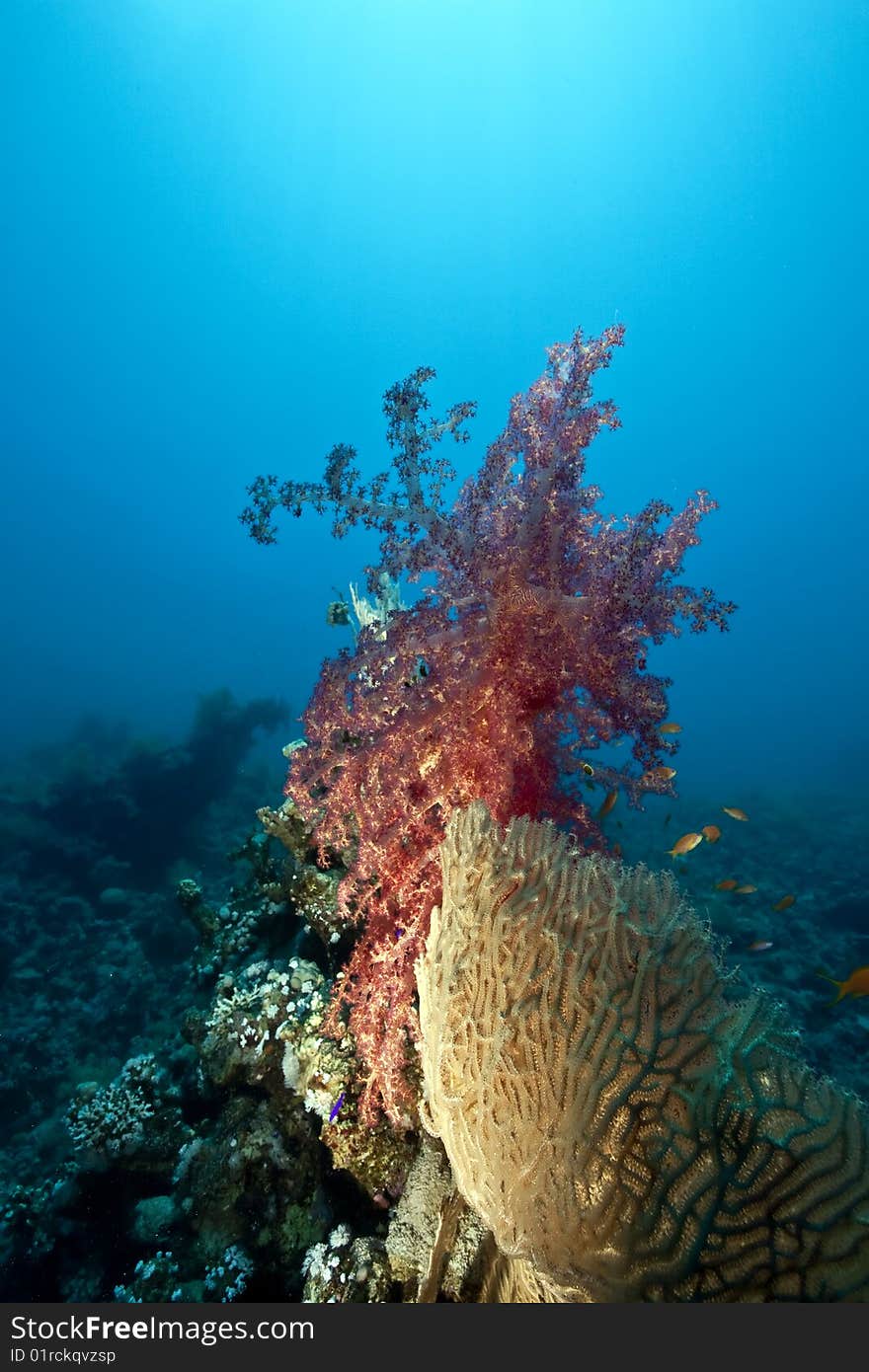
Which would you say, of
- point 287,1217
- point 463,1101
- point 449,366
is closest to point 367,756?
point 463,1101

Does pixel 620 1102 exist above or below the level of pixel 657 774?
below

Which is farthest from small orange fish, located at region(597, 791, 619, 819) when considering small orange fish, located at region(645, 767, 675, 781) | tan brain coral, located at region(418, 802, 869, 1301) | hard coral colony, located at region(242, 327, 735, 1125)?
tan brain coral, located at region(418, 802, 869, 1301)

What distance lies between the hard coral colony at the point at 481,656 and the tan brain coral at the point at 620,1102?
119 cm

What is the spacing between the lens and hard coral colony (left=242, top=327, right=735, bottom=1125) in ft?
13.4

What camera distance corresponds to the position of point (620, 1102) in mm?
2428

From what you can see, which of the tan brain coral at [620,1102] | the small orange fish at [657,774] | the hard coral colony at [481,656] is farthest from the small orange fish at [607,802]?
the tan brain coral at [620,1102]

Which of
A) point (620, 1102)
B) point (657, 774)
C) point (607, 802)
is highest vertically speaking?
point (607, 802)

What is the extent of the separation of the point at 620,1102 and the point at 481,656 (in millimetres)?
2572

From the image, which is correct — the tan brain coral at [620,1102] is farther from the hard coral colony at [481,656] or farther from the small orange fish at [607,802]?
the small orange fish at [607,802]

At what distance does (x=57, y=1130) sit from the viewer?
8.39 metres

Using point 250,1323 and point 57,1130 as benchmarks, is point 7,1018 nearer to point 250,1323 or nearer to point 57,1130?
point 57,1130

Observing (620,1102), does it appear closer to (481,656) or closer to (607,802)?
(481,656)

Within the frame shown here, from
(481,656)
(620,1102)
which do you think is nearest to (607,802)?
(481,656)

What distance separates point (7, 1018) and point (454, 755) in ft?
37.1
